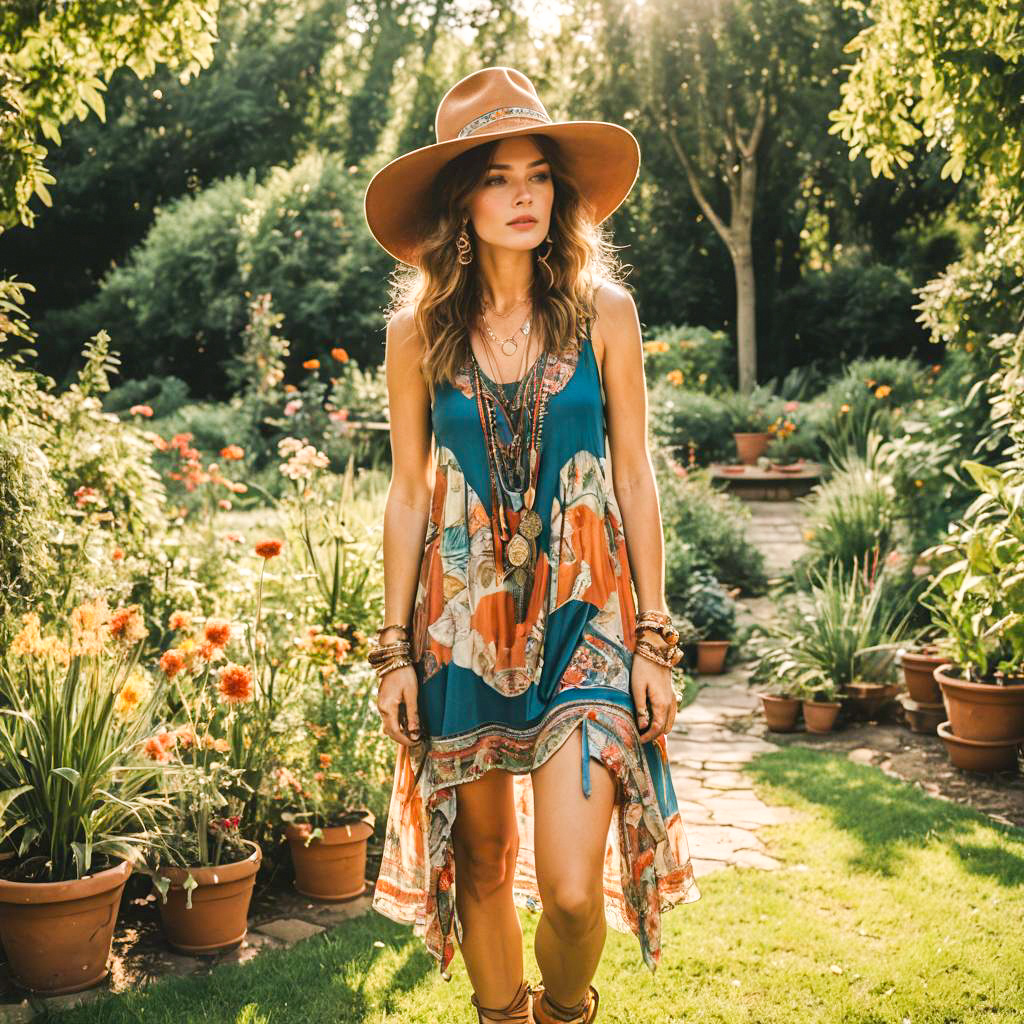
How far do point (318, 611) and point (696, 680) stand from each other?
118 inches

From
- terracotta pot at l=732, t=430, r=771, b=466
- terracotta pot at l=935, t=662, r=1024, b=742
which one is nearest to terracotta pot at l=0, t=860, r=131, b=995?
terracotta pot at l=935, t=662, r=1024, b=742

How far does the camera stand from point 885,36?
484cm

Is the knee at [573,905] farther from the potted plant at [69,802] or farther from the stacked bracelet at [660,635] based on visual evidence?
the potted plant at [69,802]

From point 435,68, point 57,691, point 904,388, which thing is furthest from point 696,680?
point 435,68

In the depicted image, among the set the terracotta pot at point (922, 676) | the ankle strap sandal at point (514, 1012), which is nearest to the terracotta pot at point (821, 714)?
the terracotta pot at point (922, 676)

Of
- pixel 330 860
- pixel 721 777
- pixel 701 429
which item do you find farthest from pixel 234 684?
pixel 701 429

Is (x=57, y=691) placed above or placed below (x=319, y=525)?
below

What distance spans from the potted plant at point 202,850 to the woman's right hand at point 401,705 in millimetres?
1109

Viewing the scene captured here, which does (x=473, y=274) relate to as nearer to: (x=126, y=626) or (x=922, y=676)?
(x=126, y=626)

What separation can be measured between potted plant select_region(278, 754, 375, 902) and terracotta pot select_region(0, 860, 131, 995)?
30.5 inches

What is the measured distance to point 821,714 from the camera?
233 inches

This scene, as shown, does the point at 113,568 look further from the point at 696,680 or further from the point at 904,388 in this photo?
the point at 904,388

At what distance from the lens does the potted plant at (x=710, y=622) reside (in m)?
7.23

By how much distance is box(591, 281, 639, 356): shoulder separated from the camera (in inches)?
93.0
